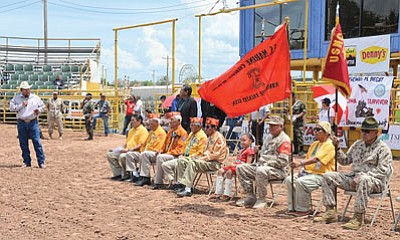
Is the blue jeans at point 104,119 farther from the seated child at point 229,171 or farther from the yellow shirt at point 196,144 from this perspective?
the seated child at point 229,171

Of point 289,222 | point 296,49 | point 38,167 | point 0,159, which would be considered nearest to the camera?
point 289,222

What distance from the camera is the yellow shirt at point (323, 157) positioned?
6.97 metres

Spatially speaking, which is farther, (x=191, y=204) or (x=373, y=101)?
(x=373, y=101)

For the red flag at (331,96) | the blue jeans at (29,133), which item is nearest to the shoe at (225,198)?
the blue jeans at (29,133)

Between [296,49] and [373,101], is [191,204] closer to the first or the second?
[373,101]

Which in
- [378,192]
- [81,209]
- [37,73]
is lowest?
[81,209]

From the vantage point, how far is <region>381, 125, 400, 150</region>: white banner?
13.7 meters

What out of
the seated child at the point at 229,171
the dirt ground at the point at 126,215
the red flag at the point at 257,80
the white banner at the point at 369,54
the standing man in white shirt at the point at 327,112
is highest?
the white banner at the point at 369,54

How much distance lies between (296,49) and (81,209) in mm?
14283

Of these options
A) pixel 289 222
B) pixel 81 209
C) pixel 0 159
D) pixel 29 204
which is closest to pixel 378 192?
pixel 289 222

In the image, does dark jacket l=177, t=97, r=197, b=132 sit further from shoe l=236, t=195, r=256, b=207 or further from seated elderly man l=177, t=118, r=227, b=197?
shoe l=236, t=195, r=256, b=207

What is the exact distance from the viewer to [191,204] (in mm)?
7801

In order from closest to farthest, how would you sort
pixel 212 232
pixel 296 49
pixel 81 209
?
pixel 212 232 < pixel 81 209 < pixel 296 49

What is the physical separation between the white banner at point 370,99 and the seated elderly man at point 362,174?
7.05 m
